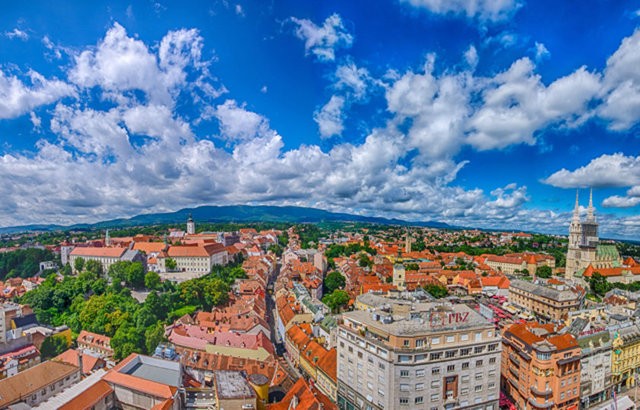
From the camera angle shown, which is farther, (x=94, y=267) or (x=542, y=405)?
(x=94, y=267)

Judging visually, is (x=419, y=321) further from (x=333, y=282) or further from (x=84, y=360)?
(x=333, y=282)

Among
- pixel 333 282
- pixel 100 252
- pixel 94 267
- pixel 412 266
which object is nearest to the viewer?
pixel 333 282

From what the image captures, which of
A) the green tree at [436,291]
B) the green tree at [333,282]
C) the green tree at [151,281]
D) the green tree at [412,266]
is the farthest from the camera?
the green tree at [412,266]

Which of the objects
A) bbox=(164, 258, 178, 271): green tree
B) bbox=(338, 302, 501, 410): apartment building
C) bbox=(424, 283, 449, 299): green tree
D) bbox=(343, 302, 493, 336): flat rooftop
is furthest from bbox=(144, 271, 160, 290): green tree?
bbox=(424, 283, 449, 299): green tree

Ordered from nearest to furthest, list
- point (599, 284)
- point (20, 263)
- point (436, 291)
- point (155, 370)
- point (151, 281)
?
point (155, 370), point (436, 291), point (151, 281), point (599, 284), point (20, 263)

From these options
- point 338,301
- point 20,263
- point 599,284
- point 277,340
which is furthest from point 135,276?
point 599,284

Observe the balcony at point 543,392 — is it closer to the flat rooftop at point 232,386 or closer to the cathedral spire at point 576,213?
the flat rooftop at point 232,386

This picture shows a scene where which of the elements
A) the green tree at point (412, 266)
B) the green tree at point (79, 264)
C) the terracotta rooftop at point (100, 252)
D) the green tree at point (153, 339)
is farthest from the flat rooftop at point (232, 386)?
the green tree at point (79, 264)

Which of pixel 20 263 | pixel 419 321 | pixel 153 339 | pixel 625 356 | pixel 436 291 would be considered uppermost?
pixel 419 321
